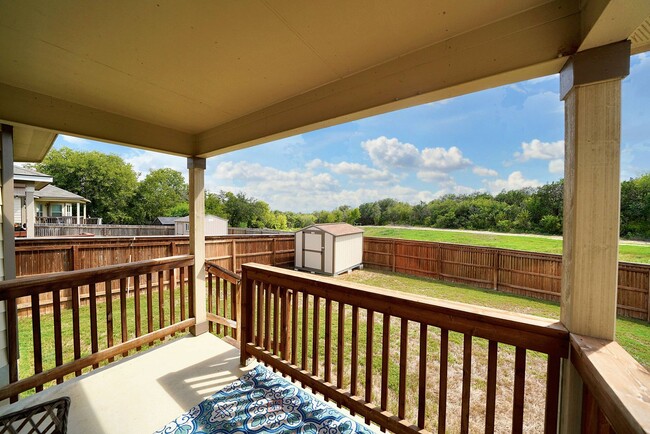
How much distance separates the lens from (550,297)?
24.7ft

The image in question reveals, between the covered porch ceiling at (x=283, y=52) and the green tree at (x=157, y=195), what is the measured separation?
1264 inches

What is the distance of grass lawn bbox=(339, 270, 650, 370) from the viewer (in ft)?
15.3

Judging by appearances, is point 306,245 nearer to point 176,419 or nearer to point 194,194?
point 194,194

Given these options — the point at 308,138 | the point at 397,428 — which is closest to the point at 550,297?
the point at 397,428

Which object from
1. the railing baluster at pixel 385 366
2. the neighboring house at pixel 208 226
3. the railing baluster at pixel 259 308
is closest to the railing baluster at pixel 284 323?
the railing baluster at pixel 259 308

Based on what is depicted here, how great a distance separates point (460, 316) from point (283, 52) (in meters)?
1.78

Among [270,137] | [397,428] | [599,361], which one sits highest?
[270,137]

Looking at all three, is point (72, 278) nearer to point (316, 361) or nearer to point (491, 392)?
point (316, 361)

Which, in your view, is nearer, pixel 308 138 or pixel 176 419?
pixel 176 419

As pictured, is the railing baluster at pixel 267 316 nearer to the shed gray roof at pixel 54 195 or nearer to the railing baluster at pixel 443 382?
the railing baluster at pixel 443 382

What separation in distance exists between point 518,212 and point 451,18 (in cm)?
1450

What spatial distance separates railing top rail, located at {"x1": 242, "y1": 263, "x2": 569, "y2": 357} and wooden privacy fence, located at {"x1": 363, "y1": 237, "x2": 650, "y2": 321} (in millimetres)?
7605

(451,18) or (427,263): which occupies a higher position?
(451,18)

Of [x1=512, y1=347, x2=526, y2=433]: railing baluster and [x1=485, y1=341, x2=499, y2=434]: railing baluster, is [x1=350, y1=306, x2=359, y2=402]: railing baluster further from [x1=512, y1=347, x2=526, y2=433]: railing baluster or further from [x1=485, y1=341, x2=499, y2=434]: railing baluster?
[x1=512, y1=347, x2=526, y2=433]: railing baluster
